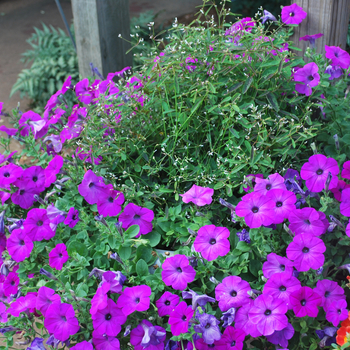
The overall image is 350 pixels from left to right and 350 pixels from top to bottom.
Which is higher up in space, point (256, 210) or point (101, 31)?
point (101, 31)

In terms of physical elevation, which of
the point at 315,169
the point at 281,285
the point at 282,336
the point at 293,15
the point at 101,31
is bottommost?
the point at 282,336

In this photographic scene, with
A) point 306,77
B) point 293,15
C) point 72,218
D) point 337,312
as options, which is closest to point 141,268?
point 72,218

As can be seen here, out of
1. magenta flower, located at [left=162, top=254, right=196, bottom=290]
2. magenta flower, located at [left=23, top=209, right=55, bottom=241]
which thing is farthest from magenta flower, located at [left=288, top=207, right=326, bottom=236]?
magenta flower, located at [left=23, top=209, right=55, bottom=241]

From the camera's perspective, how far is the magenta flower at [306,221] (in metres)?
1.16

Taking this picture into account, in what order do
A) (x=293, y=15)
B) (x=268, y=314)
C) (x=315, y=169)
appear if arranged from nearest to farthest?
(x=268, y=314) → (x=315, y=169) → (x=293, y=15)

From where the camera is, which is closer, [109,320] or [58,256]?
[109,320]

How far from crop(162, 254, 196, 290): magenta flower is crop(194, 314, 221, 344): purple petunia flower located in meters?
0.10

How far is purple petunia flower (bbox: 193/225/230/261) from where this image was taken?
1.13 metres

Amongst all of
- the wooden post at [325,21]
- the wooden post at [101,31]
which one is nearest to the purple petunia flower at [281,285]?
the wooden post at [325,21]

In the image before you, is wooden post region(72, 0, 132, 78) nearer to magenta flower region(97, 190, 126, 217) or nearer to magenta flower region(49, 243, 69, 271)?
magenta flower region(97, 190, 126, 217)

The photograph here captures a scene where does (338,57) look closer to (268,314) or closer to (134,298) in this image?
(268,314)

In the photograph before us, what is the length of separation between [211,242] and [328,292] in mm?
359

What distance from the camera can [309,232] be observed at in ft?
3.78

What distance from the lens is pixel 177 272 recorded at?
1.14m
